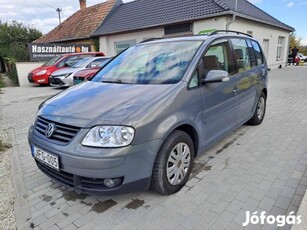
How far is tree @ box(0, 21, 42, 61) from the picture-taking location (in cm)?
1728

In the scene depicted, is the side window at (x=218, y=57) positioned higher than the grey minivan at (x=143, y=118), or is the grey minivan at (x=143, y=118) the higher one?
the side window at (x=218, y=57)

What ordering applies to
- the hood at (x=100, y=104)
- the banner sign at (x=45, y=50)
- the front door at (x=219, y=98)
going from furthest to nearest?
the banner sign at (x=45, y=50) → the front door at (x=219, y=98) → the hood at (x=100, y=104)

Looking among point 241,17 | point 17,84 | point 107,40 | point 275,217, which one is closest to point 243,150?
point 275,217

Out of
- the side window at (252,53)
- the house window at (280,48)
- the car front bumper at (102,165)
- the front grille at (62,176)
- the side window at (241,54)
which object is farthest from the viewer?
the house window at (280,48)

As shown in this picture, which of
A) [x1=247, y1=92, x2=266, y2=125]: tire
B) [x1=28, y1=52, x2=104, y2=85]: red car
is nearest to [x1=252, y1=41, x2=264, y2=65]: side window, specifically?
[x1=247, y1=92, x2=266, y2=125]: tire

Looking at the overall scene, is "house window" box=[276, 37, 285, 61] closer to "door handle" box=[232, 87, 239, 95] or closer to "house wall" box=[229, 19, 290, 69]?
"house wall" box=[229, 19, 290, 69]

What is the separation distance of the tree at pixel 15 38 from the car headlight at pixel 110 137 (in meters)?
17.7

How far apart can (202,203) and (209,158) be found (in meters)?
1.09

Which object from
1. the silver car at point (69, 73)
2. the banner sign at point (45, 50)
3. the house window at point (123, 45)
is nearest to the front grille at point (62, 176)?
the silver car at point (69, 73)

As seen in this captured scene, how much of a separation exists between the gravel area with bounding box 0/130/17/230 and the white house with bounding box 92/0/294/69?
32.7ft

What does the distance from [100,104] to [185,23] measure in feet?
37.3

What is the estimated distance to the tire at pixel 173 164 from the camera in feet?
7.99

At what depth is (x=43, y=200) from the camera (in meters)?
2.73

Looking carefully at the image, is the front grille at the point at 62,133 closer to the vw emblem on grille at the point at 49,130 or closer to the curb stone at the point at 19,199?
the vw emblem on grille at the point at 49,130
